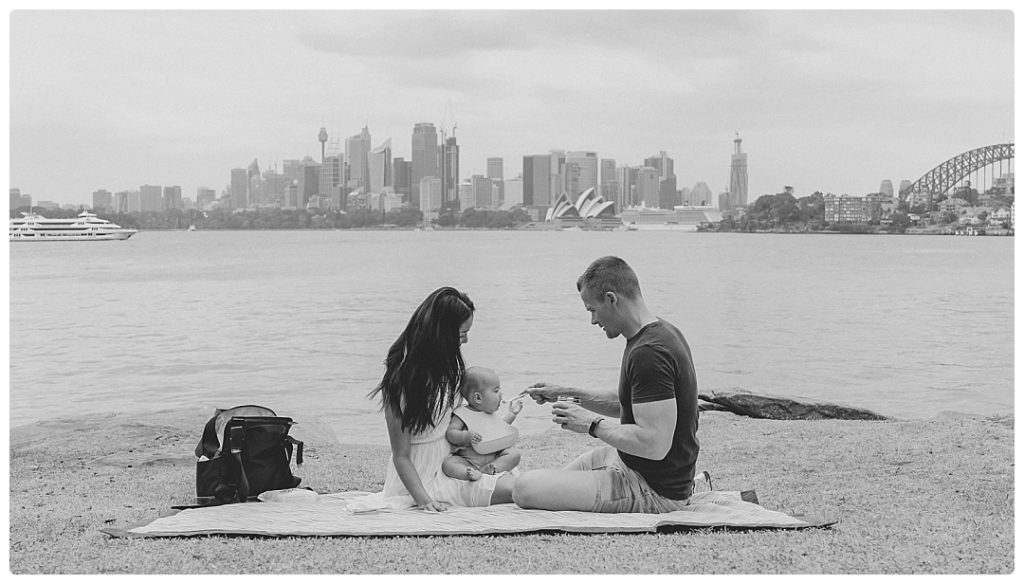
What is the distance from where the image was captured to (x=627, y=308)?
407 cm

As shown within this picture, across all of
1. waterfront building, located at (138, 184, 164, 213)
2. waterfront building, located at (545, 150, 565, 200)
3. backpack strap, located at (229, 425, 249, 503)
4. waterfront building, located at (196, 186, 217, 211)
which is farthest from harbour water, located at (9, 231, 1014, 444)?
waterfront building, located at (196, 186, 217, 211)

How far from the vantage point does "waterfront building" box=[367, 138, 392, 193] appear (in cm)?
8869

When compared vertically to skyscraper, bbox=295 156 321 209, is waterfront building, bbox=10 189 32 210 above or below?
below

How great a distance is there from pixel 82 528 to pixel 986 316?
27.4 meters

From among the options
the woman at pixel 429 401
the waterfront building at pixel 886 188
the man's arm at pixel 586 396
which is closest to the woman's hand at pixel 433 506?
the woman at pixel 429 401

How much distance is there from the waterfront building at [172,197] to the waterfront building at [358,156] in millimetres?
15167

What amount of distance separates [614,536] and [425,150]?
8334cm

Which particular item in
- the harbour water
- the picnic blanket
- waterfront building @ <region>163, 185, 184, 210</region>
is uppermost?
waterfront building @ <region>163, 185, 184, 210</region>

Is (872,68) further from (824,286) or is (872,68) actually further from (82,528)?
(82,528)

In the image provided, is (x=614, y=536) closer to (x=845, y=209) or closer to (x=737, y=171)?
(x=737, y=171)

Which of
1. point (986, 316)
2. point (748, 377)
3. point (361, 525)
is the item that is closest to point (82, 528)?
point (361, 525)

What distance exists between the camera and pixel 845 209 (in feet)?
279

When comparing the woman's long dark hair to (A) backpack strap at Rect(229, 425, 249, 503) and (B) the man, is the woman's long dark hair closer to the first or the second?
(B) the man

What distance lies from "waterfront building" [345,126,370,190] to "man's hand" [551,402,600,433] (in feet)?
277
